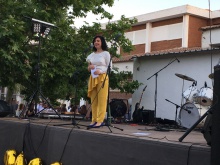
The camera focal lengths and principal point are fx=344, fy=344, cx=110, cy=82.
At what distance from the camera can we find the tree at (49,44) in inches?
338

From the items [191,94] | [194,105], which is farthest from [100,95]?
[191,94]

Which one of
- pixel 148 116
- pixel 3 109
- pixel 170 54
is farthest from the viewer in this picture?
pixel 170 54

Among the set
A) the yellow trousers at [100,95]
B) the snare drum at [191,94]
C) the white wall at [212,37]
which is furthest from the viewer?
the white wall at [212,37]

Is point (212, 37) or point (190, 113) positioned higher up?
point (212, 37)

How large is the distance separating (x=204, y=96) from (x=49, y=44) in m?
4.80

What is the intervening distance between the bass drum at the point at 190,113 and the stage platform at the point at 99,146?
89.6 inches

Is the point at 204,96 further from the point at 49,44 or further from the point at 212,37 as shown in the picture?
the point at 212,37

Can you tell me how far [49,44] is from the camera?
9.81 meters

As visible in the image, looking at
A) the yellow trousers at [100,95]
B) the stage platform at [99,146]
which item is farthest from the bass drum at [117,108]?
the yellow trousers at [100,95]

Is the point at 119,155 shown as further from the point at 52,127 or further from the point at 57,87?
the point at 57,87

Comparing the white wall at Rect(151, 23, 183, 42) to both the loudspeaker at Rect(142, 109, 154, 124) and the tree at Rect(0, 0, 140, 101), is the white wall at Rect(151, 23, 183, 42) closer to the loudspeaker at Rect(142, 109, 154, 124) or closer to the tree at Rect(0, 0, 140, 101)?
the tree at Rect(0, 0, 140, 101)

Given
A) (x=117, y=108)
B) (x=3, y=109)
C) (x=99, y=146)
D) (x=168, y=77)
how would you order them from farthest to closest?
1. (x=168, y=77)
2. (x=117, y=108)
3. (x=3, y=109)
4. (x=99, y=146)

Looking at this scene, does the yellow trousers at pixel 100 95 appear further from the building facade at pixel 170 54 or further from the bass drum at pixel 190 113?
the bass drum at pixel 190 113

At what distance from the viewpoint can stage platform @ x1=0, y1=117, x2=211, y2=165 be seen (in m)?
3.33
